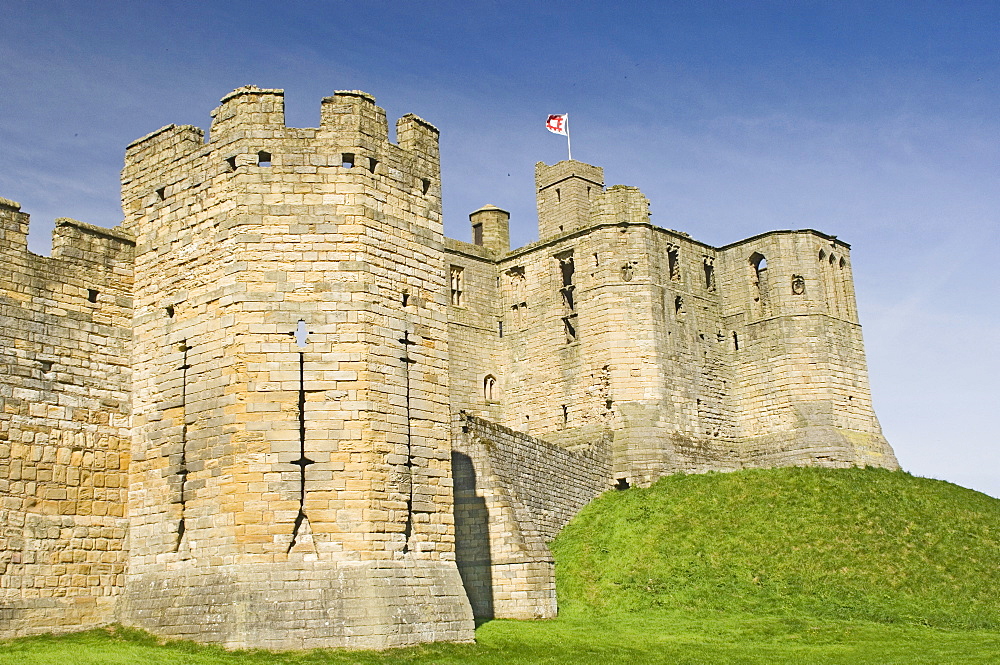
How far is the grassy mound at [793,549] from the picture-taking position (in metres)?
24.2

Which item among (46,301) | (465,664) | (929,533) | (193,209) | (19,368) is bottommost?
(465,664)

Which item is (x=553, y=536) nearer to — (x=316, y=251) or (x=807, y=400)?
(x=807, y=400)

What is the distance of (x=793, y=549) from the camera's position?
2689cm

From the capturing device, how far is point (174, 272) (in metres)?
17.8

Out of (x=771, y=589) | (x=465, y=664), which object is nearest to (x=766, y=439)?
(x=771, y=589)

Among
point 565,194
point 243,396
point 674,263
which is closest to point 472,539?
point 243,396

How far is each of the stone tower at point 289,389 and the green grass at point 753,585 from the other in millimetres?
757

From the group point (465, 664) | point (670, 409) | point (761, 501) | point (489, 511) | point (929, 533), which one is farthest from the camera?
point (670, 409)

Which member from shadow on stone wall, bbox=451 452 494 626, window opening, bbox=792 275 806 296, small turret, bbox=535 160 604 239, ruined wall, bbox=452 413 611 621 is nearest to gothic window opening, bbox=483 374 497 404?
small turret, bbox=535 160 604 239

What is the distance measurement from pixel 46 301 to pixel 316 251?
4.47 meters

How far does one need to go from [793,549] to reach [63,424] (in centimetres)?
1735

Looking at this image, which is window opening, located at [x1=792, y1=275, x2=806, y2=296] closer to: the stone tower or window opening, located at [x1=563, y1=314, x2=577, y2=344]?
window opening, located at [x1=563, y1=314, x2=577, y2=344]

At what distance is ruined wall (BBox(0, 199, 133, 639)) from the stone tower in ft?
1.38

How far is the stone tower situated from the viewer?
1568 cm
